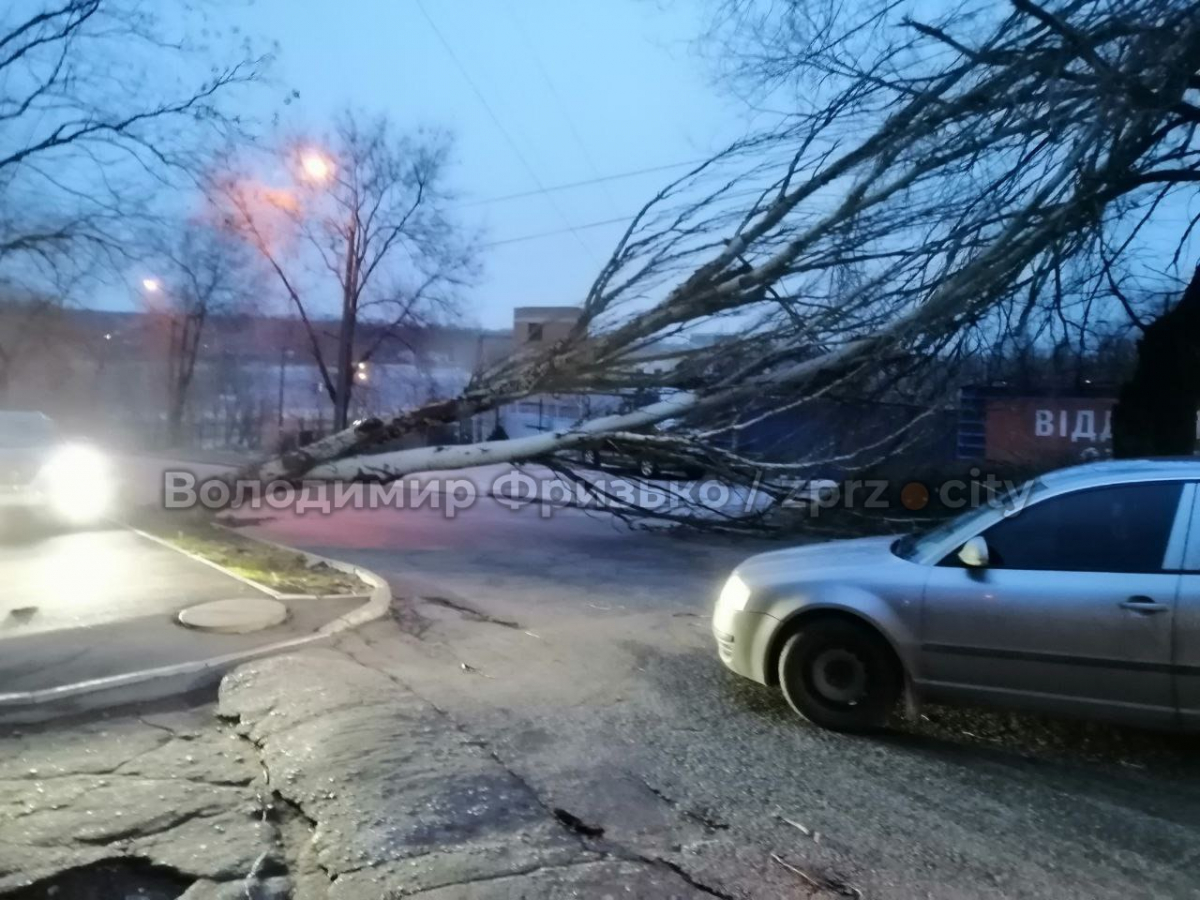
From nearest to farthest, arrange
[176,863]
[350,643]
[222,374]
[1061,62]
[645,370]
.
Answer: [176,863]
[350,643]
[1061,62]
[645,370]
[222,374]

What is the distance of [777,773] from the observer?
4.84m

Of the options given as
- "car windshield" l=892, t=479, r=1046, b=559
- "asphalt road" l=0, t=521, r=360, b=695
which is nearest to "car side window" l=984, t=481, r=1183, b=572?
"car windshield" l=892, t=479, r=1046, b=559

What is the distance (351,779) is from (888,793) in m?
2.45

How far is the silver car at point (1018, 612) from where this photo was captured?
479 centimetres

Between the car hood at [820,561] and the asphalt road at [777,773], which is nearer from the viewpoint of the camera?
the asphalt road at [777,773]

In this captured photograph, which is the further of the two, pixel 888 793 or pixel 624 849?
pixel 888 793

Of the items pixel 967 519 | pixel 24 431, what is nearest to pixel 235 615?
pixel 967 519

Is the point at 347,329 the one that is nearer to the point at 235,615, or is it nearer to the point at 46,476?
the point at 46,476

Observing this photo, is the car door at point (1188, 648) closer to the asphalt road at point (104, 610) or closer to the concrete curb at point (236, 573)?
the asphalt road at point (104, 610)

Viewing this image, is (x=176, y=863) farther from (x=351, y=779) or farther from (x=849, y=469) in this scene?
(x=849, y=469)

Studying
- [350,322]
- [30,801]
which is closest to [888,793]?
[30,801]

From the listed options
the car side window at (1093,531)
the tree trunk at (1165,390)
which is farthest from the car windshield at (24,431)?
the tree trunk at (1165,390)

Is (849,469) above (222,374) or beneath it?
beneath

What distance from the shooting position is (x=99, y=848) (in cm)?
403
